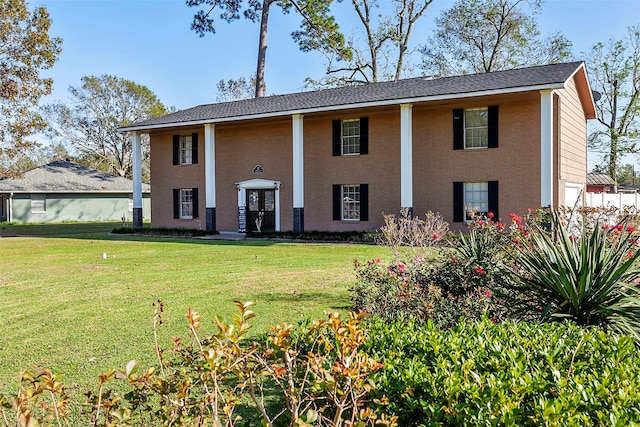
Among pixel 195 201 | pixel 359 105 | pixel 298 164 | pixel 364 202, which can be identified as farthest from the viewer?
pixel 195 201

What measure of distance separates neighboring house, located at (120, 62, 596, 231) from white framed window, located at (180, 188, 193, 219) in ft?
0.21

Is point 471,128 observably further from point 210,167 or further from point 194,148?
point 194,148

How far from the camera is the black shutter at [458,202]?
19.1 meters

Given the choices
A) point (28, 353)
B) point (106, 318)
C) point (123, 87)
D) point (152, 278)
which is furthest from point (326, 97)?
point (123, 87)

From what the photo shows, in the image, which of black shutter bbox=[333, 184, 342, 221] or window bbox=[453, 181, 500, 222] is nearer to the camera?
window bbox=[453, 181, 500, 222]

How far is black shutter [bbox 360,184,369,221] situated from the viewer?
2091cm

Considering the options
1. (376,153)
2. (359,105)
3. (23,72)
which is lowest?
(376,153)

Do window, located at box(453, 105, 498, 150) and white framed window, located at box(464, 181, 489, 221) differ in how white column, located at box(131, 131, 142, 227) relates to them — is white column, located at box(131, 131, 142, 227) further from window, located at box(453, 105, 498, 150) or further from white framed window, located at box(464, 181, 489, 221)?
white framed window, located at box(464, 181, 489, 221)

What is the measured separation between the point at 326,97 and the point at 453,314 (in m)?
18.2

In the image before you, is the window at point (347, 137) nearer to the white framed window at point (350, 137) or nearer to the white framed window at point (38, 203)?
the white framed window at point (350, 137)

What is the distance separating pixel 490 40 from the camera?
36.0 metres

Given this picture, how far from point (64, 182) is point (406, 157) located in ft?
94.7

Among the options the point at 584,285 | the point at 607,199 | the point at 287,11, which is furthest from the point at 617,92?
the point at 584,285

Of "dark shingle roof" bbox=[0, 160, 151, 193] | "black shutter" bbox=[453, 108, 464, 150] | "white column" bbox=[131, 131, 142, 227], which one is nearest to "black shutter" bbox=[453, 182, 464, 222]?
"black shutter" bbox=[453, 108, 464, 150]
